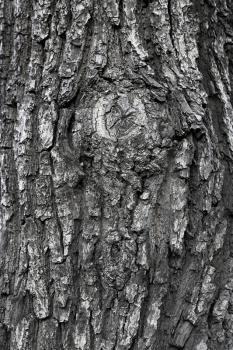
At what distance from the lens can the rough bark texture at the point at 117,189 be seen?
5.38ft

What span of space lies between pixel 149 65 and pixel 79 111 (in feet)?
1.08

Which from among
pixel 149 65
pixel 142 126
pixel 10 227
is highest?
pixel 149 65

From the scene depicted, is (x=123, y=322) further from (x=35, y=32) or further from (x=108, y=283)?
(x=35, y=32)

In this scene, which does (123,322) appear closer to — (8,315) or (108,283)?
(108,283)

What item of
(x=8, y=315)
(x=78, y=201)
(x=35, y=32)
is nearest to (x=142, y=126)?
(x=78, y=201)

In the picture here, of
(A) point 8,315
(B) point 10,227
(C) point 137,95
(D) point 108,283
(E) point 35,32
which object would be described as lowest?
(A) point 8,315

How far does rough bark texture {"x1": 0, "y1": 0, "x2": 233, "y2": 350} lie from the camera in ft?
5.38

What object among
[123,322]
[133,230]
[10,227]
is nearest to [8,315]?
[10,227]

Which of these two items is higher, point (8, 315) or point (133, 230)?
point (133, 230)

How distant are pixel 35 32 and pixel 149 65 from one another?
0.48 metres

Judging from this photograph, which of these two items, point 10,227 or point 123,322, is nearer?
point 123,322

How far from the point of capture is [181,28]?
67.5 inches

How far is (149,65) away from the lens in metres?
1.69

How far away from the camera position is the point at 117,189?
→ 1654 millimetres
